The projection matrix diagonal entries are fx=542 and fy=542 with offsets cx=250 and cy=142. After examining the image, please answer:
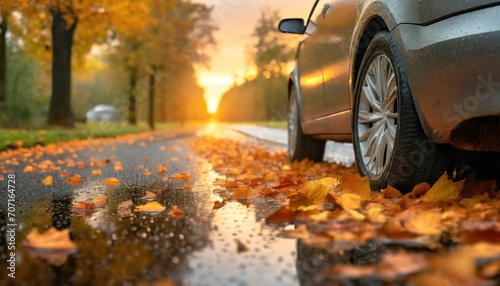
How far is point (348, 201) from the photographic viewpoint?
2.88 metres

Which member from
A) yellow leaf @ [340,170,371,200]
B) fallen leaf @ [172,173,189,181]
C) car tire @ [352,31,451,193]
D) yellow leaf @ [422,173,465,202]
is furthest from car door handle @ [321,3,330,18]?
yellow leaf @ [422,173,465,202]

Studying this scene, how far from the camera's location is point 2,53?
19500 millimetres

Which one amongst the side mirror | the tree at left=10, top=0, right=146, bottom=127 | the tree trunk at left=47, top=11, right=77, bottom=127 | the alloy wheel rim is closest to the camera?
the alloy wheel rim

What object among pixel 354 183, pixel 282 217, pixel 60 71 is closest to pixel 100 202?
pixel 282 217

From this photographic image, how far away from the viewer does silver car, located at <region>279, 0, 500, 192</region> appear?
2.55 meters

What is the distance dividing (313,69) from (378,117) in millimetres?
1701

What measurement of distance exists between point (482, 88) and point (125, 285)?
184 centimetres

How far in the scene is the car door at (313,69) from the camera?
194 inches

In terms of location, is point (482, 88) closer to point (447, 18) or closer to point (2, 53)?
point (447, 18)

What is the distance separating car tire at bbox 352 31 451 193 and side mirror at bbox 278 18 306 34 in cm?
175

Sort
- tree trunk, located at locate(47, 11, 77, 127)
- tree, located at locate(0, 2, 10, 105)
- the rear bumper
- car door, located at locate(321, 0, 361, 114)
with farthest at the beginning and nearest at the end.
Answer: tree, located at locate(0, 2, 10, 105)
tree trunk, located at locate(47, 11, 77, 127)
car door, located at locate(321, 0, 361, 114)
the rear bumper

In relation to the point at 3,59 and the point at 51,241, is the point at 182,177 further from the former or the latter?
A: the point at 3,59

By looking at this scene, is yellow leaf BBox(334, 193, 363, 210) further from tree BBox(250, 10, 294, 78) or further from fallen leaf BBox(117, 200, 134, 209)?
tree BBox(250, 10, 294, 78)

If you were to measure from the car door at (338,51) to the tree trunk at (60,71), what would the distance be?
15.3m
